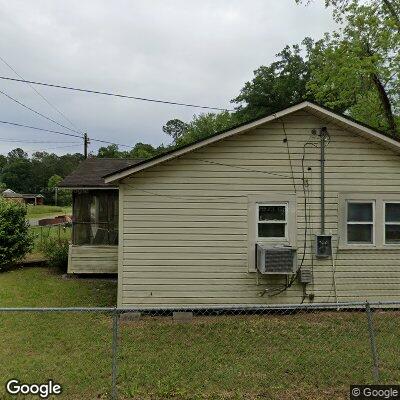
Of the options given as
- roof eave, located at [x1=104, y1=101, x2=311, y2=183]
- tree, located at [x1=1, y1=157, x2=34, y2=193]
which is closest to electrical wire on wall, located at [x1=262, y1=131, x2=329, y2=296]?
roof eave, located at [x1=104, y1=101, x2=311, y2=183]

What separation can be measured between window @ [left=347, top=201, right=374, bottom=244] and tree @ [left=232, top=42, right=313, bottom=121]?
1479 inches

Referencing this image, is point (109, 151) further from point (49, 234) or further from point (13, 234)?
point (13, 234)

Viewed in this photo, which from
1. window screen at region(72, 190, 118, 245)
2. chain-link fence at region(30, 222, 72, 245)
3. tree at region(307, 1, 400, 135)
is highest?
tree at region(307, 1, 400, 135)

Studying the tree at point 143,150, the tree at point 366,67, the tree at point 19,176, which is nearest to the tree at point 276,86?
the tree at point 143,150

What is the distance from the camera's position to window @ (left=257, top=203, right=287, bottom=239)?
8.04 meters

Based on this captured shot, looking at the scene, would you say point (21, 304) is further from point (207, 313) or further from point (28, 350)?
point (207, 313)

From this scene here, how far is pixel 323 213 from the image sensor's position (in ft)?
26.4

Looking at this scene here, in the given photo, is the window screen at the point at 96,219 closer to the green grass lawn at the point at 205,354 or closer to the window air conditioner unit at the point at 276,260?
the green grass lawn at the point at 205,354

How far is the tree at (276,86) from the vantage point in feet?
147

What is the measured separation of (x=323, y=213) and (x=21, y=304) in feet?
22.8

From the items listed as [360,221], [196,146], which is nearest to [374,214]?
[360,221]

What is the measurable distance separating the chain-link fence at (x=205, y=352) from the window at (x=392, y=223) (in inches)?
60.1

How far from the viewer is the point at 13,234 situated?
1298 cm

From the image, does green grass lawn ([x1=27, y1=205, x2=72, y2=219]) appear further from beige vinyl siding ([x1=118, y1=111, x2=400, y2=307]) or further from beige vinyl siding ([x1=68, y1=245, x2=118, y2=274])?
beige vinyl siding ([x1=118, y1=111, x2=400, y2=307])
